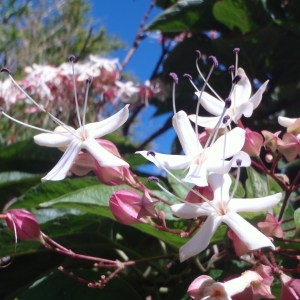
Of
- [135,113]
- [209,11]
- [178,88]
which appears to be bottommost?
[135,113]

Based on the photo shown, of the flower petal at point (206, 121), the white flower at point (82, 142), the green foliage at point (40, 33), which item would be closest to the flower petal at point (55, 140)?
the white flower at point (82, 142)

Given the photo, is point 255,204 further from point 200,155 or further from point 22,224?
point 22,224

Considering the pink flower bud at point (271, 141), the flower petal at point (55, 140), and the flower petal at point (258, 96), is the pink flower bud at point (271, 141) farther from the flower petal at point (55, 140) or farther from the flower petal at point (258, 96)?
the flower petal at point (55, 140)

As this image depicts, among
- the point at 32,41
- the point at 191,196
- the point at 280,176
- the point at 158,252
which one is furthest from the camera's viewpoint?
the point at 32,41

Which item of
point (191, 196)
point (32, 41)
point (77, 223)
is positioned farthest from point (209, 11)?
point (32, 41)

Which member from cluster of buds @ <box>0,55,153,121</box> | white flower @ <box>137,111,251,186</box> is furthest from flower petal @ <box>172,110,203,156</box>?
cluster of buds @ <box>0,55,153,121</box>

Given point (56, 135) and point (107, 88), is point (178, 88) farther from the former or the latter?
point (56, 135)

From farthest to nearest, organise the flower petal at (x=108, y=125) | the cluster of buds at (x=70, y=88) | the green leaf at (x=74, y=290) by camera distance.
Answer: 1. the cluster of buds at (x=70, y=88)
2. the green leaf at (x=74, y=290)
3. the flower petal at (x=108, y=125)

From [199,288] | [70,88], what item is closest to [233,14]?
[70,88]
